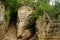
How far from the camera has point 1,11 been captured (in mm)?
9836

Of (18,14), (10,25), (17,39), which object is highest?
(18,14)

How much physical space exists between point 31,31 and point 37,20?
73 cm

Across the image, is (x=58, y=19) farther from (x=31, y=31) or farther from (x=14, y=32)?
(x=14, y=32)

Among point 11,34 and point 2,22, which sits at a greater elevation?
point 2,22

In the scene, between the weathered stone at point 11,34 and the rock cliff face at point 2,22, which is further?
the weathered stone at point 11,34

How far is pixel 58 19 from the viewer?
10.2 metres

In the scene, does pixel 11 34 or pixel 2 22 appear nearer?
pixel 2 22

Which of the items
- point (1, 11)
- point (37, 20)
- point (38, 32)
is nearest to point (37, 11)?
point (37, 20)

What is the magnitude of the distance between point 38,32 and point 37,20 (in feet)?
2.19

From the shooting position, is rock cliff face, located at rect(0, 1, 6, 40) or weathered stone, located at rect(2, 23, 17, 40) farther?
weathered stone, located at rect(2, 23, 17, 40)

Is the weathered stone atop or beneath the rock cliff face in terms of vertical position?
beneath

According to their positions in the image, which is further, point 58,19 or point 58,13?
point 58,13

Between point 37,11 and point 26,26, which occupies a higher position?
point 37,11

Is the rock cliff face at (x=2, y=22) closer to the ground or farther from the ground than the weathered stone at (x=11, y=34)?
farther from the ground
